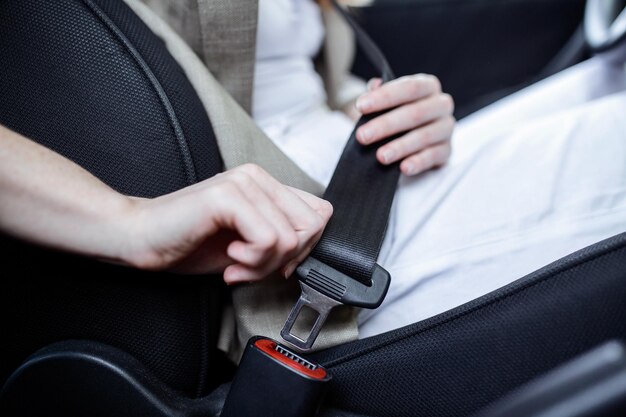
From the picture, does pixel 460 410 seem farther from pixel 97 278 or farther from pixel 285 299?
pixel 97 278

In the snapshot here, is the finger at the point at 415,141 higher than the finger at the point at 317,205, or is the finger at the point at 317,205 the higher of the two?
the finger at the point at 415,141

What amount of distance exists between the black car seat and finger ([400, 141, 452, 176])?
193 mm

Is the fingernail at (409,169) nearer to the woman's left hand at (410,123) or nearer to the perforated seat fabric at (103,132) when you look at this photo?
the woman's left hand at (410,123)

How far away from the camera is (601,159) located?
0.55 m

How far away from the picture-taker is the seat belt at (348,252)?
0.44 m

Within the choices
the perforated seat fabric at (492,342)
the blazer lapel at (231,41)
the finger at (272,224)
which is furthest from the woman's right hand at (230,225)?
the blazer lapel at (231,41)

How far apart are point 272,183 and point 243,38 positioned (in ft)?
0.82

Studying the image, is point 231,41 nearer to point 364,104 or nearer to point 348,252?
point 364,104

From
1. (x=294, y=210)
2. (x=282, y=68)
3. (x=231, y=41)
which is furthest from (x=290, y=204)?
(x=282, y=68)

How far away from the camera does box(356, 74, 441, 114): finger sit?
580 millimetres

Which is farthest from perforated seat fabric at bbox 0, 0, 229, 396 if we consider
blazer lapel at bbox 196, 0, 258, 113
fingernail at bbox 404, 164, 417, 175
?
fingernail at bbox 404, 164, 417, 175

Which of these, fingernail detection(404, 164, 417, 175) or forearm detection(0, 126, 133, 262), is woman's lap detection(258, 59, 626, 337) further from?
forearm detection(0, 126, 133, 262)

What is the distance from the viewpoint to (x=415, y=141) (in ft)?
1.95

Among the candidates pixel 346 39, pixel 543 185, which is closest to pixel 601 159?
pixel 543 185
